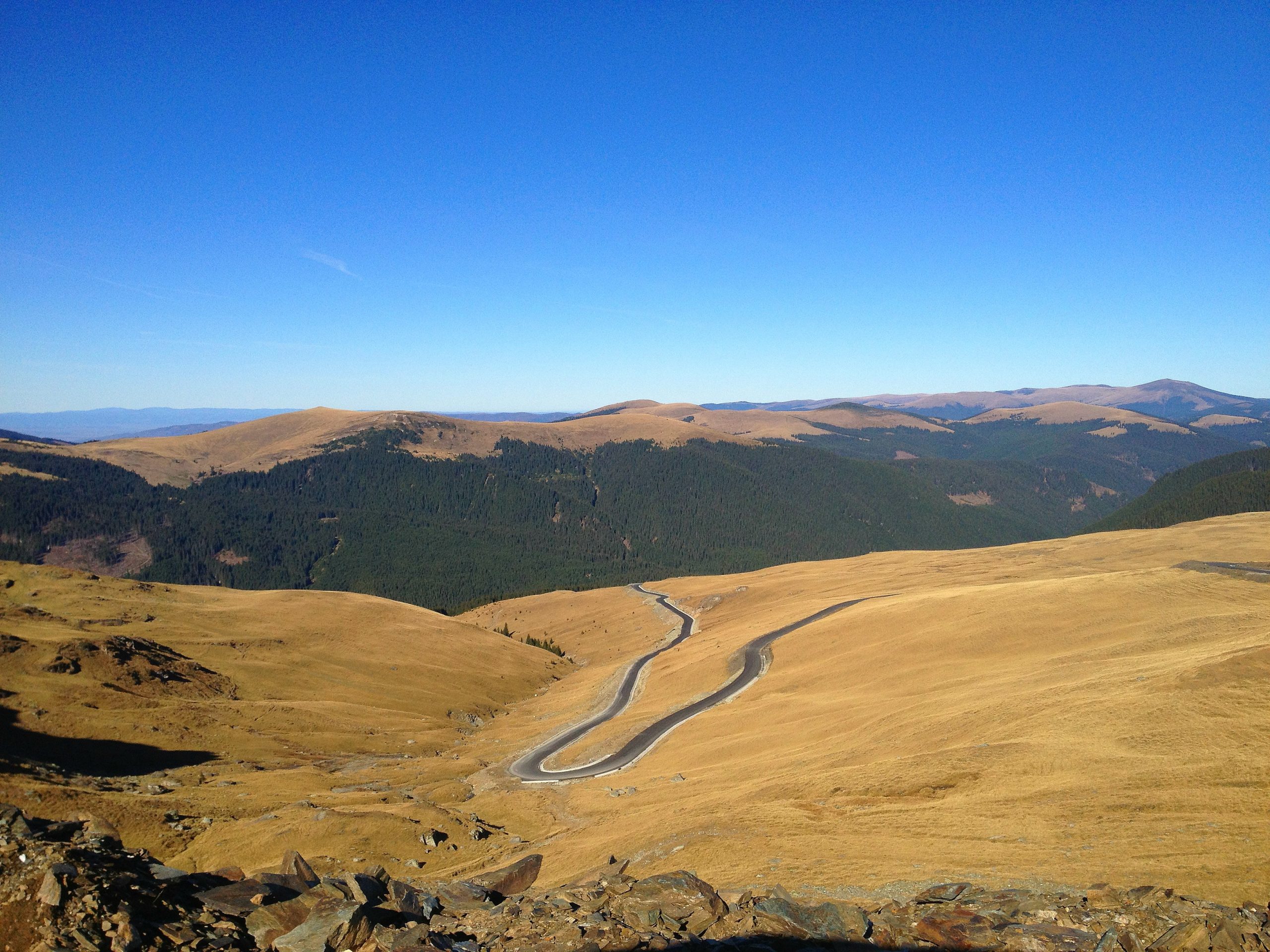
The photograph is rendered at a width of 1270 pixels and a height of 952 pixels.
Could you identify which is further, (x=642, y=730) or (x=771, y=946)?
(x=642, y=730)

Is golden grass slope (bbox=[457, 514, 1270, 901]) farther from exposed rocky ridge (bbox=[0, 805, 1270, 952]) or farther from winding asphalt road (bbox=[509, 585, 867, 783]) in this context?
exposed rocky ridge (bbox=[0, 805, 1270, 952])

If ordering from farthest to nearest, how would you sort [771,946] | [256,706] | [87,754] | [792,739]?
[256,706], [792,739], [87,754], [771,946]

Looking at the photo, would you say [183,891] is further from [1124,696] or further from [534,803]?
[1124,696]

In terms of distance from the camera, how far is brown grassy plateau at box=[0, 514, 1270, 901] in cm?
2431

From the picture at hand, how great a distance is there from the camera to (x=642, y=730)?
61.1 meters

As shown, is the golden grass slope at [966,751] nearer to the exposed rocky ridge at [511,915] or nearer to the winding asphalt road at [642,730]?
the winding asphalt road at [642,730]

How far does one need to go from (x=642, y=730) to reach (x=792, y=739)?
62.0ft

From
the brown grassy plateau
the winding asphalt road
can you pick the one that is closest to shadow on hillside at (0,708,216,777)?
the brown grassy plateau

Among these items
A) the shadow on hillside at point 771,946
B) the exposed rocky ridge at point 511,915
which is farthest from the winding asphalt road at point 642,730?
the shadow on hillside at point 771,946

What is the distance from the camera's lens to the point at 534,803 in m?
44.2

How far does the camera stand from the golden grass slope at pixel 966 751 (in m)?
22.9

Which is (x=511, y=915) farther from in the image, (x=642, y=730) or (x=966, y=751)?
(x=642, y=730)

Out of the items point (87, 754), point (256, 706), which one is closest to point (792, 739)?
point (87, 754)

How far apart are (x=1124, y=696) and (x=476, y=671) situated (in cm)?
7053
